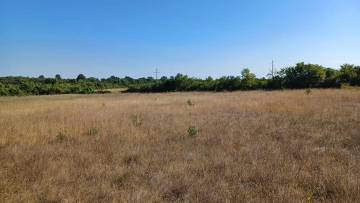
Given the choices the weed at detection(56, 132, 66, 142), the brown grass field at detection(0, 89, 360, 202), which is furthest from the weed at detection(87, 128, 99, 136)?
the weed at detection(56, 132, 66, 142)

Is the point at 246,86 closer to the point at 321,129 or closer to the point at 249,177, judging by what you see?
the point at 321,129

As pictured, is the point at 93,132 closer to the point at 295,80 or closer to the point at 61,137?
the point at 61,137

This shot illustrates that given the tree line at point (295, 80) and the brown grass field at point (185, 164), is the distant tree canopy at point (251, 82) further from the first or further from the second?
the brown grass field at point (185, 164)

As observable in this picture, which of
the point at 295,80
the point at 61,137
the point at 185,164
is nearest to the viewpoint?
the point at 185,164

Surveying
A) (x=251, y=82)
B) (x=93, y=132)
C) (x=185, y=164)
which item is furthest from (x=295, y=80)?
(x=185, y=164)

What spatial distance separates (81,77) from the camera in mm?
129625

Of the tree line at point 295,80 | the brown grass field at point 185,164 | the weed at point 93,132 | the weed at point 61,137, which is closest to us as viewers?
the brown grass field at point 185,164

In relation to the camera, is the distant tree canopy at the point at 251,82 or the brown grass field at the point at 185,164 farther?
the distant tree canopy at the point at 251,82

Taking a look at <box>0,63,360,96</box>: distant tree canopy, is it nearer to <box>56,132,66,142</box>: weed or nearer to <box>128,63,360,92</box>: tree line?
<box>128,63,360,92</box>: tree line

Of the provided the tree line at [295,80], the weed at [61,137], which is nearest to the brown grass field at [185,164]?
the weed at [61,137]

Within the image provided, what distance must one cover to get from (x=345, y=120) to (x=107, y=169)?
9006 mm

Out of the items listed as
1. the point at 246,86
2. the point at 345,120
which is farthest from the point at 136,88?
the point at 345,120

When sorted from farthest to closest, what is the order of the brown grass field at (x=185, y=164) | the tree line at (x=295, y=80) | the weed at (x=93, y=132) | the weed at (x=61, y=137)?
1. the tree line at (x=295, y=80)
2. the weed at (x=93, y=132)
3. the weed at (x=61, y=137)
4. the brown grass field at (x=185, y=164)

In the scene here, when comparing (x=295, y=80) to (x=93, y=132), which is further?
(x=295, y=80)
